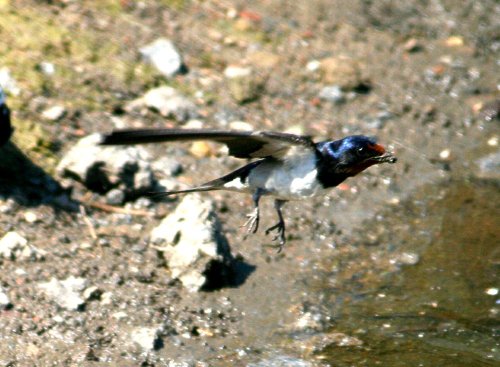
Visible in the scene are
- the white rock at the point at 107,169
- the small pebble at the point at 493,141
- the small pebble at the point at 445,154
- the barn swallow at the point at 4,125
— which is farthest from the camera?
the small pebble at the point at 493,141

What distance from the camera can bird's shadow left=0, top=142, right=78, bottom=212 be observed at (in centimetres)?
593

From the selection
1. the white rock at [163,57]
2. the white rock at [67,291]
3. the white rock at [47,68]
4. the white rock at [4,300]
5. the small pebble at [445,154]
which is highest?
the white rock at [163,57]

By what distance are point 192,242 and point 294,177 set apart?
743 millimetres

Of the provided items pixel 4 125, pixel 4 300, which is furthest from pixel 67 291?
pixel 4 125

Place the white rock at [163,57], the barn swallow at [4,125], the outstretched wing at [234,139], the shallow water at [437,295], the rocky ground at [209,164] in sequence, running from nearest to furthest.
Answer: the outstretched wing at [234,139] < the shallow water at [437,295] < the rocky ground at [209,164] < the barn swallow at [4,125] < the white rock at [163,57]

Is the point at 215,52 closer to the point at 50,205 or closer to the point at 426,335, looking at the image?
the point at 50,205

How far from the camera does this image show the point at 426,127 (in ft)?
24.8

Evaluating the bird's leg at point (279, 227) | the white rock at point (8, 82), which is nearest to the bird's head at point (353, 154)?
the bird's leg at point (279, 227)

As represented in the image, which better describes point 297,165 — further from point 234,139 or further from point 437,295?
point 437,295

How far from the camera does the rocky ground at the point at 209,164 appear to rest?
16.9 feet

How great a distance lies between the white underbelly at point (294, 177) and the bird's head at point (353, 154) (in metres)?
0.12

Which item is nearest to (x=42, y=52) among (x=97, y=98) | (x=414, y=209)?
(x=97, y=98)

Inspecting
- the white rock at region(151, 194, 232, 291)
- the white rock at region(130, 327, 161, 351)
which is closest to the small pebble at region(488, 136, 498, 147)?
the white rock at region(151, 194, 232, 291)

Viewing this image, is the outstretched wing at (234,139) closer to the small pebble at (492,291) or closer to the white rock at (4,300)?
the white rock at (4,300)
